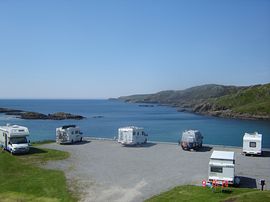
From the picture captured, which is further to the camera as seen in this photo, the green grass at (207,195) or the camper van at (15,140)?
the camper van at (15,140)

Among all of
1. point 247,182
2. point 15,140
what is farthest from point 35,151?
point 247,182

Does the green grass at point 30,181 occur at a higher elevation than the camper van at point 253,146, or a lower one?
lower

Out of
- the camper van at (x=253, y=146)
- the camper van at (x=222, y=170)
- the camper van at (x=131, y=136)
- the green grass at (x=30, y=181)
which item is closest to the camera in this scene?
the green grass at (x=30, y=181)

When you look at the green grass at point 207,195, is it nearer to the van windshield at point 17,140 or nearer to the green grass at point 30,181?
the green grass at point 30,181

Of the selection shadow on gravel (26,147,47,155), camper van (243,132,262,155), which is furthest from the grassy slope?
shadow on gravel (26,147,47,155)

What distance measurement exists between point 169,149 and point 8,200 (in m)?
19.9

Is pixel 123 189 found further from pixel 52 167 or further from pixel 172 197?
pixel 52 167

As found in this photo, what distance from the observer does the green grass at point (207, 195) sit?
1852 cm

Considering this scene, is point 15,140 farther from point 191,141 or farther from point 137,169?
point 191,141

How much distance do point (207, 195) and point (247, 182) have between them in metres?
4.98

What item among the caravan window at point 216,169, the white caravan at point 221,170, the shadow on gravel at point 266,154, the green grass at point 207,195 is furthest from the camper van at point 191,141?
the green grass at point 207,195

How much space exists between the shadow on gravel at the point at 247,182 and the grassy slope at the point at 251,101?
109424 mm

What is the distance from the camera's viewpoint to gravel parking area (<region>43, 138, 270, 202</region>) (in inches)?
861

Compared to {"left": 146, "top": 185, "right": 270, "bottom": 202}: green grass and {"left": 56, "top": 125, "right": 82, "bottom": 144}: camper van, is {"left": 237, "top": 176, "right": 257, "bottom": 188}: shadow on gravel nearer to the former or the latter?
{"left": 146, "top": 185, "right": 270, "bottom": 202}: green grass
